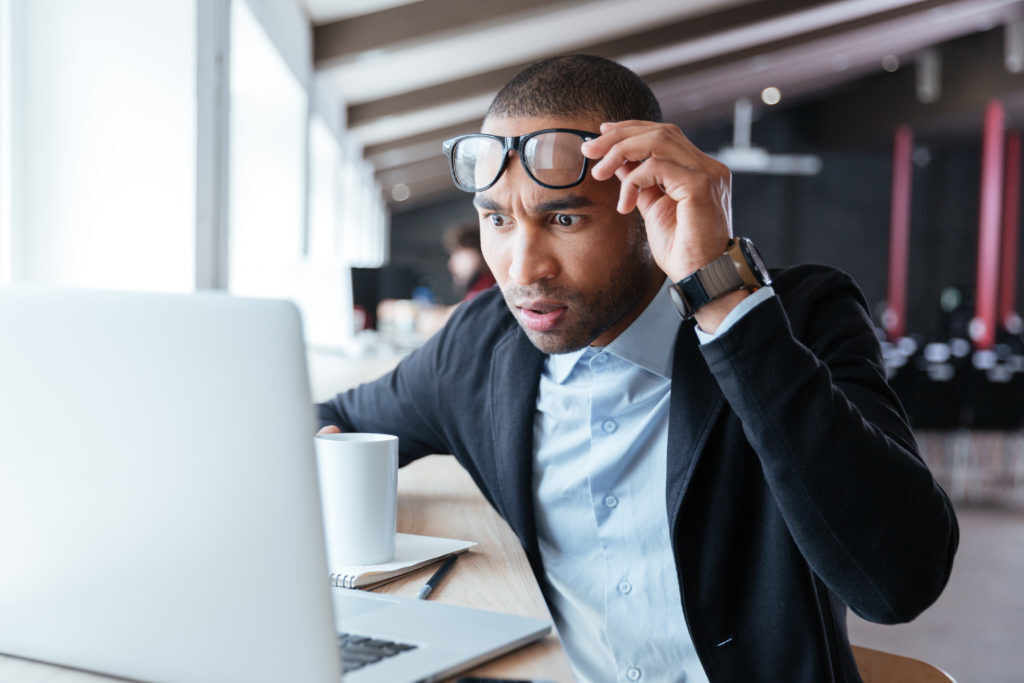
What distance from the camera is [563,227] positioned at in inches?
44.4

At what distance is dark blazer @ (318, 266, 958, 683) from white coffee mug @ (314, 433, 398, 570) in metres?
0.24

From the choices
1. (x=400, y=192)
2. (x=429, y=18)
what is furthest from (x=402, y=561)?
(x=400, y=192)

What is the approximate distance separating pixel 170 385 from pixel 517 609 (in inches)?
16.4

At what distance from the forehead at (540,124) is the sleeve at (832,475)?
0.35 metres

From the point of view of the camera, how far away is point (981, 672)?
9.86 feet

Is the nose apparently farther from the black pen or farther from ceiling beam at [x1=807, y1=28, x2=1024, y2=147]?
ceiling beam at [x1=807, y1=28, x2=1024, y2=147]

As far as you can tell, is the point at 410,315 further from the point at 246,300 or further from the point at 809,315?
the point at 246,300

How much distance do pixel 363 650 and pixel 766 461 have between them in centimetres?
44

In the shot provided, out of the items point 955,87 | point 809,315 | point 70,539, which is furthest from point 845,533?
point 955,87

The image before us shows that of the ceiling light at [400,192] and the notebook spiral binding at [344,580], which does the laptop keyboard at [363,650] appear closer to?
the notebook spiral binding at [344,580]

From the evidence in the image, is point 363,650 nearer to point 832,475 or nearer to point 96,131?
point 832,475

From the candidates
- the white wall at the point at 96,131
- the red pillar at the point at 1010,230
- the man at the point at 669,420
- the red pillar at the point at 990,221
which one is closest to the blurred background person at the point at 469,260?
the white wall at the point at 96,131

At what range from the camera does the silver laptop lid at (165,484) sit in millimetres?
607

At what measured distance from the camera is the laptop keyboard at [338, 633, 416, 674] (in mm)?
716
